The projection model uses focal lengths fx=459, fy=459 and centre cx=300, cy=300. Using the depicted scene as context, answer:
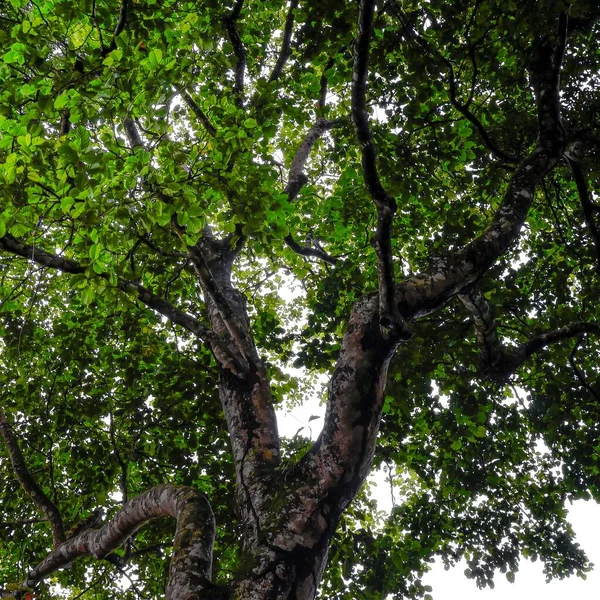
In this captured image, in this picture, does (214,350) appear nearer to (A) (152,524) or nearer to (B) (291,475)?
(B) (291,475)

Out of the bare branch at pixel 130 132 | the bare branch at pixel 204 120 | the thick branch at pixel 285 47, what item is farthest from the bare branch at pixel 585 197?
the bare branch at pixel 130 132

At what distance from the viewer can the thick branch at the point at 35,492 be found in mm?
4762

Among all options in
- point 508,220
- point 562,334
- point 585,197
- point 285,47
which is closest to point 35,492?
point 508,220

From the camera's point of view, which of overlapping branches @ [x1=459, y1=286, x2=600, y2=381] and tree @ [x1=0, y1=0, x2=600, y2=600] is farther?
overlapping branches @ [x1=459, y1=286, x2=600, y2=381]

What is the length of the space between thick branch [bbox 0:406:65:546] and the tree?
4 centimetres

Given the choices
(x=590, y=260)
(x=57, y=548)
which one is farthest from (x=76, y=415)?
(x=590, y=260)

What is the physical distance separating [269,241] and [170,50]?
318 cm

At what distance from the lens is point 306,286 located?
9109mm

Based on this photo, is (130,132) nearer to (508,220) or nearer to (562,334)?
(508,220)

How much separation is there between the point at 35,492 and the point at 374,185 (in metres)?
4.89

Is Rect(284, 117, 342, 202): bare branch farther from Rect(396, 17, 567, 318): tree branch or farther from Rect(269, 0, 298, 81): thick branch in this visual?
Rect(396, 17, 567, 318): tree branch

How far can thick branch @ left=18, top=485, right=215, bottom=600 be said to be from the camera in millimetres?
3180

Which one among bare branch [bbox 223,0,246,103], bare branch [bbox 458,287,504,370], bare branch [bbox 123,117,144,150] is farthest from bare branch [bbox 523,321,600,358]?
bare branch [bbox 123,117,144,150]

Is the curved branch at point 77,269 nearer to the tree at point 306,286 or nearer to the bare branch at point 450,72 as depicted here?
the tree at point 306,286
